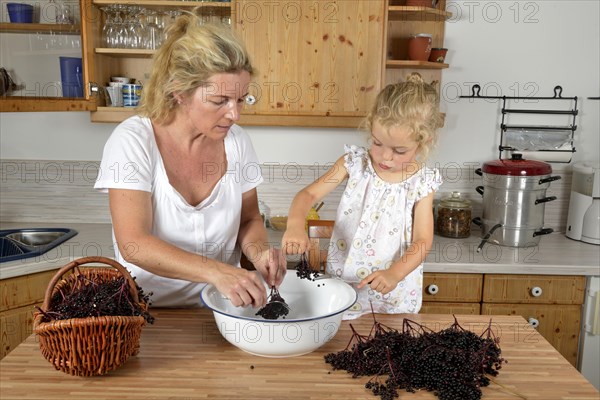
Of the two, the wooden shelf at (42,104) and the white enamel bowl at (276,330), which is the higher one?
the wooden shelf at (42,104)

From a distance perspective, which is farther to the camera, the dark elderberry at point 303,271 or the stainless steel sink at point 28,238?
the stainless steel sink at point 28,238

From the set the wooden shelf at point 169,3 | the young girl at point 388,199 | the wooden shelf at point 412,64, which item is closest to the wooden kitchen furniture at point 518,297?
the young girl at point 388,199

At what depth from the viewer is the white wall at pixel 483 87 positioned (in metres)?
2.83

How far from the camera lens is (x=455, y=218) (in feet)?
8.99

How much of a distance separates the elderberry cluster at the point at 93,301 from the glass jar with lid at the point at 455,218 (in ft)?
5.99

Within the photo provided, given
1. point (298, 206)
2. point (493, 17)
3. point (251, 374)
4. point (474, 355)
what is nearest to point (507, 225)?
point (493, 17)

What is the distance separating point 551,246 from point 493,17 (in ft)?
3.68

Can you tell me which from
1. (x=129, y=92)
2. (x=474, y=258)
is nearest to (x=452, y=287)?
(x=474, y=258)

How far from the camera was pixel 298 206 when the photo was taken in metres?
1.75

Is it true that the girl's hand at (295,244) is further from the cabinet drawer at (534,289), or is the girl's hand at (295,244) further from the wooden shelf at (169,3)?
the wooden shelf at (169,3)

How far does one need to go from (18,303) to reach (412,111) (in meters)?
1.65

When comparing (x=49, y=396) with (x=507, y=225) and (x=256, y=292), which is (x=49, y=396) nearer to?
(x=256, y=292)

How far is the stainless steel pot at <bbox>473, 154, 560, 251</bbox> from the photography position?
2.57 meters

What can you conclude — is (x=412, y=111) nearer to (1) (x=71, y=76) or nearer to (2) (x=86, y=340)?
(2) (x=86, y=340)
